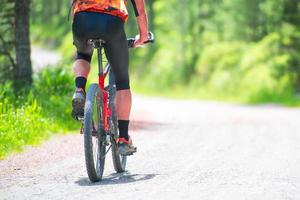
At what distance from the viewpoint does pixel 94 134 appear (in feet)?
20.6

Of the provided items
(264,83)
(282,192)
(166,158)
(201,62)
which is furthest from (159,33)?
(282,192)

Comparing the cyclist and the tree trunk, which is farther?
the tree trunk

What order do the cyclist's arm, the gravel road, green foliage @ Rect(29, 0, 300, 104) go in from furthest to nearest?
green foliage @ Rect(29, 0, 300, 104) < the cyclist's arm < the gravel road

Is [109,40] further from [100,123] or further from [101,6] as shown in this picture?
[100,123]

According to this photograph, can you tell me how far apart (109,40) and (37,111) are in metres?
3.94

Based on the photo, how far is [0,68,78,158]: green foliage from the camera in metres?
8.52

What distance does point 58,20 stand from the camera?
62.2 meters

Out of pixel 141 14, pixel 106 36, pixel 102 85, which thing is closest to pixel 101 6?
pixel 106 36

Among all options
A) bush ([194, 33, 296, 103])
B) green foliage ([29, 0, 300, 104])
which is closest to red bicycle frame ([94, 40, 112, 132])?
green foliage ([29, 0, 300, 104])

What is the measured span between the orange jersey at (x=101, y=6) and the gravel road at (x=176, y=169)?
4.62 ft

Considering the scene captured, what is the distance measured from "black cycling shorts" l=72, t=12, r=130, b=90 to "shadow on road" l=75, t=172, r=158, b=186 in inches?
33.3

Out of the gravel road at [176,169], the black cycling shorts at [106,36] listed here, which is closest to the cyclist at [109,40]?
the black cycling shorts at [106,36]

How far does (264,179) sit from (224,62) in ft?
70.8

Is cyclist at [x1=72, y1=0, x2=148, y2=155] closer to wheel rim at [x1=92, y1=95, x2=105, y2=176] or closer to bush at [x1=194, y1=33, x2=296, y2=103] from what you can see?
wheel rim at [x1=92, y1=95, x2=105, y2=176]
